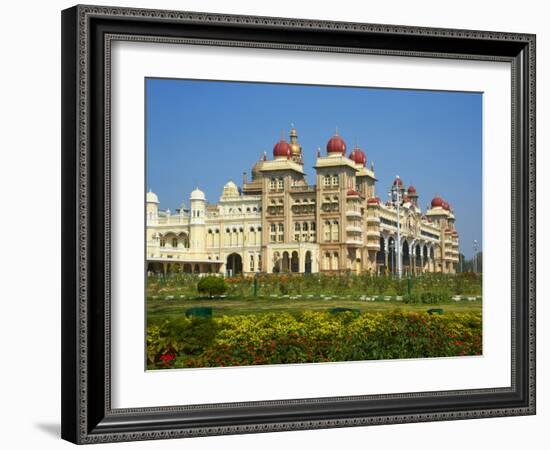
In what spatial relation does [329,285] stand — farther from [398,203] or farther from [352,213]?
[398,203]

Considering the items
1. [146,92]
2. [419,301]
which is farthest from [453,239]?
[146,92]

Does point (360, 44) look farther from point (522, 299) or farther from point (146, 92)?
point (522, 299)

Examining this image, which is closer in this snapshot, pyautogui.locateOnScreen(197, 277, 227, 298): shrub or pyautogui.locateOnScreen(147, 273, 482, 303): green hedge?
pyautogui.locateOnScreen(147, 273, 482, 303): green hedge

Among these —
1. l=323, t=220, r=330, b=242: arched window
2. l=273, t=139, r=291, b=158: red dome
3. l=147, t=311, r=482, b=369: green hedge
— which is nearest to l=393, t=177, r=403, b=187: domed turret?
l=323, t=220, r=330, b=242: arched window

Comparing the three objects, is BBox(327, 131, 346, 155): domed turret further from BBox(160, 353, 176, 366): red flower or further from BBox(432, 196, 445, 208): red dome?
BBox(160, 353, 176, 366): red flower

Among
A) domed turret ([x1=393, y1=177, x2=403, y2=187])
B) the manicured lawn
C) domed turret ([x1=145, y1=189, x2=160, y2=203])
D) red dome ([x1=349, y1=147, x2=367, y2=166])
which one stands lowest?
the manicured lawn

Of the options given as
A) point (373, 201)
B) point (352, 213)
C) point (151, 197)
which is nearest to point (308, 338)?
point (352, 213)
